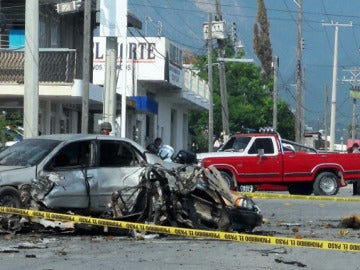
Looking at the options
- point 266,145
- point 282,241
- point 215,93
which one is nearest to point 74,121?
point 266,145

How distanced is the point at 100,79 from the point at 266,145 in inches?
834

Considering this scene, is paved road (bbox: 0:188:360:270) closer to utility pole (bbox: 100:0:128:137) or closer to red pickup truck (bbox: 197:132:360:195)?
red pickup truck (bbox: 197:132:360:195)

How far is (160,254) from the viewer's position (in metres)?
12.8

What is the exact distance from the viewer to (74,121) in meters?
40.8

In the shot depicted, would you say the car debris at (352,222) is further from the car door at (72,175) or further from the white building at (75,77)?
the white building at (75,77)

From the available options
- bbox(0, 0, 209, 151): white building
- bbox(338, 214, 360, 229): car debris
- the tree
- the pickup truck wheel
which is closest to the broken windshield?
bbox(338, 214, 360, 229): car debris

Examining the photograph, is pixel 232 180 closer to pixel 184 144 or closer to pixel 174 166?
pixel 174 166

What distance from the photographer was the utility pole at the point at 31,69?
76.4ft

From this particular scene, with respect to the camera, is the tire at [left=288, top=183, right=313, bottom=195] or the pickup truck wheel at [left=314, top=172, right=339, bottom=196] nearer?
the pickup truck wheel at [left=314, top=172, right=339, bottom=196]

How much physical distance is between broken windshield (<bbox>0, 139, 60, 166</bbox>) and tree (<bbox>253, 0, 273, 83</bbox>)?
305 ft

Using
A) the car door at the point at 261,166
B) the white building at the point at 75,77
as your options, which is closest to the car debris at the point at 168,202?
the white building at the point at 75,77

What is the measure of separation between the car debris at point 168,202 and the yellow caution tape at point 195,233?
42 centimetres

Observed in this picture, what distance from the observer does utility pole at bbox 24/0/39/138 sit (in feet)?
76.4

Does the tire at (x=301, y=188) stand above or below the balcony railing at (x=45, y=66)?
below
